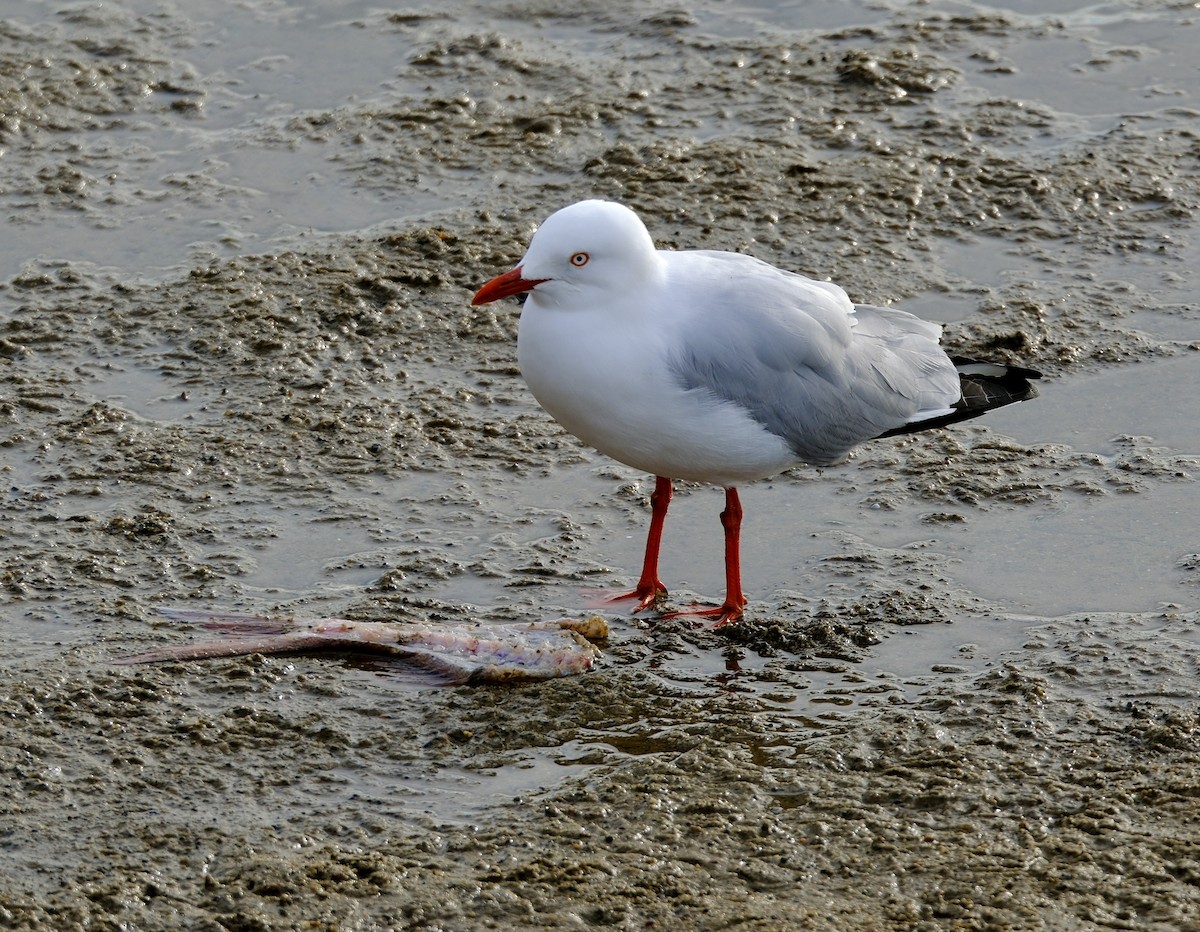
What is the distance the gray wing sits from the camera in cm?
578


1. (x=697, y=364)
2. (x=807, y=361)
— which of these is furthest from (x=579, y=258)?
(x=807, y=361)

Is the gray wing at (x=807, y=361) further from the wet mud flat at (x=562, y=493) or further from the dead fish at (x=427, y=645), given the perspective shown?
the dead fish at (x=427, y=645)

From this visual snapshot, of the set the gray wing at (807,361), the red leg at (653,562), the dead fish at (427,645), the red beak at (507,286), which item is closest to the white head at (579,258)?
the red beak at (507,286)

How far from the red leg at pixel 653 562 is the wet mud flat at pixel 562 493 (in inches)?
4.8

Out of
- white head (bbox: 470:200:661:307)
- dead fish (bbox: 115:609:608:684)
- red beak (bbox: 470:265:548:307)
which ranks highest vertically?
white head (bbox: 470:200:661:307)

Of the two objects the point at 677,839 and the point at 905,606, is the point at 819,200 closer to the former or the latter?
the point at 905,606

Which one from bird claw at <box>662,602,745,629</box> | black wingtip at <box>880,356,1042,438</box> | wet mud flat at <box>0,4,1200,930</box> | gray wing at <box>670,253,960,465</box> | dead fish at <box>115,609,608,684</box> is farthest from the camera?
black wingtip at <box>880,356,1042,438</box>

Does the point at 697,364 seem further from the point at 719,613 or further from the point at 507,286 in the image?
the point at 719,613

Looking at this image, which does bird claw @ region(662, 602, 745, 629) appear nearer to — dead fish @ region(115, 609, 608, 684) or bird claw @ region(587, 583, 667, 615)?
bird claw @ region(587, 583, 667, 615)

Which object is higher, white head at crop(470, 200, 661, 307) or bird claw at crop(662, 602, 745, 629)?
white head at crop(470, 200, 661, 307)

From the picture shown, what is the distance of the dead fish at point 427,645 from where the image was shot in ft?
18.1

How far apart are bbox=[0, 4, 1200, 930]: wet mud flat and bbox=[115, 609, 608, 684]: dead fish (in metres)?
0.10

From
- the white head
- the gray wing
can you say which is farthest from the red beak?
the gray wing

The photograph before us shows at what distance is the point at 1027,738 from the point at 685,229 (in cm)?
385
